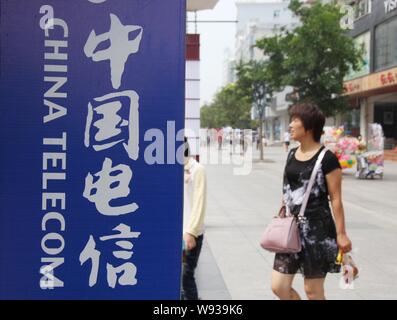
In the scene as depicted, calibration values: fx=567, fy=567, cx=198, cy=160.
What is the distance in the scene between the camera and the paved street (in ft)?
17.5

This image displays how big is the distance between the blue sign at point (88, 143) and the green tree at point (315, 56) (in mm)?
18229

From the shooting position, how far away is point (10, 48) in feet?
7.98

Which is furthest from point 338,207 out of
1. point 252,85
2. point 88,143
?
point 252,85

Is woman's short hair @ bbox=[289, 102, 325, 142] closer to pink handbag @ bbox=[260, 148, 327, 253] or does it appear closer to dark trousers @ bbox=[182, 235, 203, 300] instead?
pink handbag @ bbox=[260, 148, 327, 253]

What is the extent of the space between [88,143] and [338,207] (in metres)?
1.77

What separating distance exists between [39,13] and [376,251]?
19.0 ft

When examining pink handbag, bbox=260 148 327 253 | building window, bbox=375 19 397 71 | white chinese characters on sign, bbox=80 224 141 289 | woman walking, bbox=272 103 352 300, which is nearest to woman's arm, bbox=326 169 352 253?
woman walking, bbox=272 103 352 300

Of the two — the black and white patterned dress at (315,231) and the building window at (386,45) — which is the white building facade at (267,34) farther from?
the black and white patterned dress at (315,231)

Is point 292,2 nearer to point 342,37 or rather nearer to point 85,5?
point 342,37

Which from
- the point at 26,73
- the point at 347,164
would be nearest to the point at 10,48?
the point at 26,73

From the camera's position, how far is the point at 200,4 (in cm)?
558

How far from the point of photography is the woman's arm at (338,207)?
11.6 ft

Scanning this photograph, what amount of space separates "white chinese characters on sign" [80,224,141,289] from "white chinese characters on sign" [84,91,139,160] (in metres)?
0.34

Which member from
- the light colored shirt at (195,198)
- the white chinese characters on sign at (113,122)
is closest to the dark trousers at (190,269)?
Answer: the light colored shirt at (195,198)
